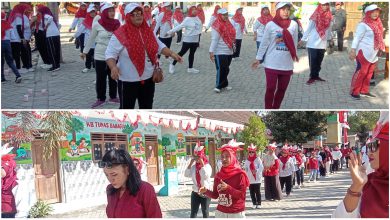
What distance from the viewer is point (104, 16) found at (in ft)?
19.9

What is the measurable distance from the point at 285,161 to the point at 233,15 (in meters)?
3.45

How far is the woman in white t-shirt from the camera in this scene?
17.8 ft

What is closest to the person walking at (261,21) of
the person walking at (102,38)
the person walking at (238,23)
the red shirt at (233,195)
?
the person walking at (238,23)

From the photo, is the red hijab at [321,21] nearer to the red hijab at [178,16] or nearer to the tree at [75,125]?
the red hijab at [178,16]

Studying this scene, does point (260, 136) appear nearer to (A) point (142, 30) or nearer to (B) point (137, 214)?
(A) point (142, 30)

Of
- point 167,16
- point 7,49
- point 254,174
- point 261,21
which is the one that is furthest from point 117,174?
point 261,21

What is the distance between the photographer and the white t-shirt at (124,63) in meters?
4.71

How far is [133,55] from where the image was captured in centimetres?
471

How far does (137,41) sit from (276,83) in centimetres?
188

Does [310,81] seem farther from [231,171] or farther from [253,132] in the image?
[231,171]

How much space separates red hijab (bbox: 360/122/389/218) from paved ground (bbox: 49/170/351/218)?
3.48 meters

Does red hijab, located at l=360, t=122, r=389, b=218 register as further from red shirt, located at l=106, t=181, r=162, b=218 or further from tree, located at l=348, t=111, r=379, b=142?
red shirt, located at l=106, t=181, r=162, b=218

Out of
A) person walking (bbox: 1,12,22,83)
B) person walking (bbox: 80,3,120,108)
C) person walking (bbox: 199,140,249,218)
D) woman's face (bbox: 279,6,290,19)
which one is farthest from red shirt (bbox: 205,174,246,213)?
person walking (bbox: 1,12,22,83)

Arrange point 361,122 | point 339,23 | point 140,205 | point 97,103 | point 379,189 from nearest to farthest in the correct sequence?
1. point 379,189
2. point 140,205
3. point 361,122
4. point 97,103
5. point 339,23
